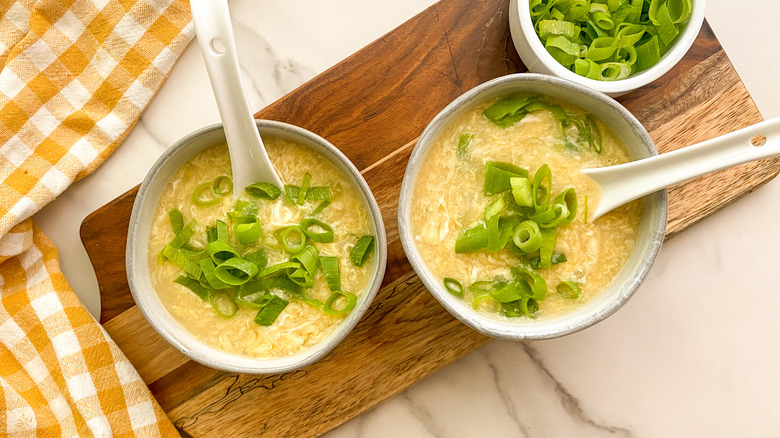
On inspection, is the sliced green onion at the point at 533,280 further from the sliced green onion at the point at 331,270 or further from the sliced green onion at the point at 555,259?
the sliced green onion at the point at 331,270

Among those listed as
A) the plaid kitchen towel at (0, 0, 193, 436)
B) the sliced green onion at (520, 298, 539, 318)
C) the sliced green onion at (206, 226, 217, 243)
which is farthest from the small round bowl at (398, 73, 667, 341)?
the plaid kitchen towel at (0, 0, 193, 436)

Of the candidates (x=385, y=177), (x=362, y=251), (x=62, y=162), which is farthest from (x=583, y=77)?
(x=62, y=162)

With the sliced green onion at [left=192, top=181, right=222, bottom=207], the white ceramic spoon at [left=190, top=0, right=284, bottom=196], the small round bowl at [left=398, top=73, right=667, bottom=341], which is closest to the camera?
the white ceramic spoon at [left=190, top=0, right=284, bottom=196]

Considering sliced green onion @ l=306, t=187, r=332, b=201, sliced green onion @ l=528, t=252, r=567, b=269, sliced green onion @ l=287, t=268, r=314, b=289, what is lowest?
sliced green onion @ l=528, t=252, r=567, b=269

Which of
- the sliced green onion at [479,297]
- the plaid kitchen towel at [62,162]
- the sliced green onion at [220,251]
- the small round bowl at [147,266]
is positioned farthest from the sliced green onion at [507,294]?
the plaid kitchen towel at [62,162]

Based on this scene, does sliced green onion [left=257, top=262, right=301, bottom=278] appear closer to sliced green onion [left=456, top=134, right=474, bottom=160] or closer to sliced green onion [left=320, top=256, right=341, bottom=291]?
sliced green onion [left=320, top=256, right=341, bottom=291]

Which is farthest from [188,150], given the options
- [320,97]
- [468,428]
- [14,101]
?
[468,428]
